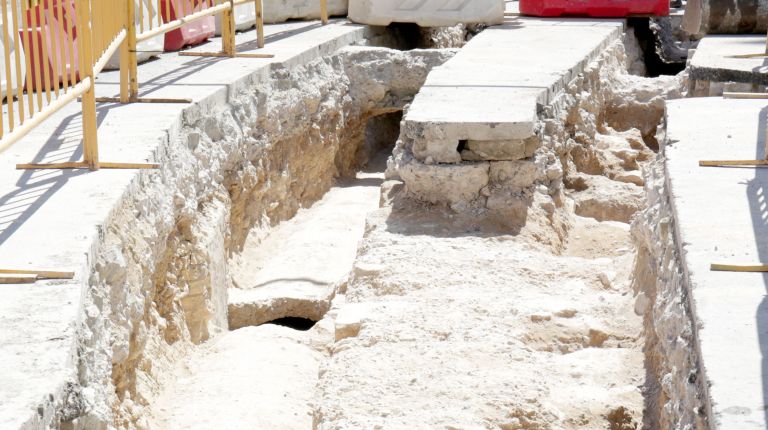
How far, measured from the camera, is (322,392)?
4.35 meters

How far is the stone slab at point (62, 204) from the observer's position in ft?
10.2

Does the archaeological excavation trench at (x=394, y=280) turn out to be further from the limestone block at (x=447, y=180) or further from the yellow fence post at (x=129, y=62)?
the yellow fence post at (x=129, y=62)

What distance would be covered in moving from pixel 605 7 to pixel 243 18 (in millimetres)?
3679

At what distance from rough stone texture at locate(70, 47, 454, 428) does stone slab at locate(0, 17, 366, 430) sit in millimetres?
125

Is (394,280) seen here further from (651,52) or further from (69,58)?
(651,52)

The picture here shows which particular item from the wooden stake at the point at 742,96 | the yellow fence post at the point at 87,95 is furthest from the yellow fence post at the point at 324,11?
the yellow fence post at the point at 87,95

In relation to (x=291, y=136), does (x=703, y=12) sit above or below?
above

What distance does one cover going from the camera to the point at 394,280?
17.3 feet

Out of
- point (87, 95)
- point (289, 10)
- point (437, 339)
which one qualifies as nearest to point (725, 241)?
point (437, 339)

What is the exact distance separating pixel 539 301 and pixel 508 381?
35.9 inches

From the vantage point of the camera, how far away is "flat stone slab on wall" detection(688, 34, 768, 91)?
7410 millimetres

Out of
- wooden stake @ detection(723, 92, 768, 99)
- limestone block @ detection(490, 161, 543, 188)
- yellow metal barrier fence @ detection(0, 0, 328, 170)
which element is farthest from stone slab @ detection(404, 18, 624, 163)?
yellow metal barrier fence @ detection(0, 0, 328, 170)

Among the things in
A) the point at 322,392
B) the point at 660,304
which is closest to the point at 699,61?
the point at 660,304

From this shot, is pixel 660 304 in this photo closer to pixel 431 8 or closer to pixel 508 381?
pixel 508 381
